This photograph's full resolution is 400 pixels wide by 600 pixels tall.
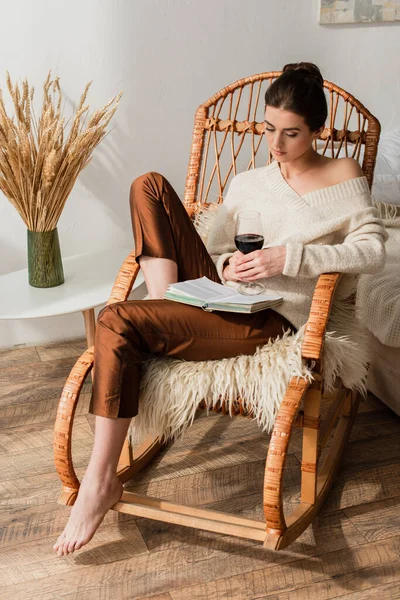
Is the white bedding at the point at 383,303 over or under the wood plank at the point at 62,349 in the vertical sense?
over

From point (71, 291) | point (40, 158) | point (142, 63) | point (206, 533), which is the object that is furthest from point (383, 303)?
point (142, 63)

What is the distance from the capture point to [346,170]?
1991 mm

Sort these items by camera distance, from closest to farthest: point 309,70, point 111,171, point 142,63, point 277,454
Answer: point 277,454, point 309,70, point 142,63, point 111,171

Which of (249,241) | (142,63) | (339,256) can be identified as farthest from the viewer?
(142,63)

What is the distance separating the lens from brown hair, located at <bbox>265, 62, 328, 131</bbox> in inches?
73.8

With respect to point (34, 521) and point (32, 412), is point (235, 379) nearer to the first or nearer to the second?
point (34, 521)

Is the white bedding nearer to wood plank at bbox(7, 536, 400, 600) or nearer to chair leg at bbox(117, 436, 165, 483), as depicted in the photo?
wood plank at bbox(7, 536, 400, 600)

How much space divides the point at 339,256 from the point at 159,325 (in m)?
0.50

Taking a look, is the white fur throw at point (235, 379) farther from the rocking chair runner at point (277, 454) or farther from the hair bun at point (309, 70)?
the hair bun at point (309, 70)

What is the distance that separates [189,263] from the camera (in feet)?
6.66

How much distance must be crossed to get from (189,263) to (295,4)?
1350 millimetres

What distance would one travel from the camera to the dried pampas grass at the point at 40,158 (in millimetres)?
2260

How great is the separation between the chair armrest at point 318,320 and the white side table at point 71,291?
2.49ft

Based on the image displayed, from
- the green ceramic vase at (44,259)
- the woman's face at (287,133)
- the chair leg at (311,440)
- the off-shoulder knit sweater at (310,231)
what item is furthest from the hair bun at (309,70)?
the green ceramic vase at (44,259)
